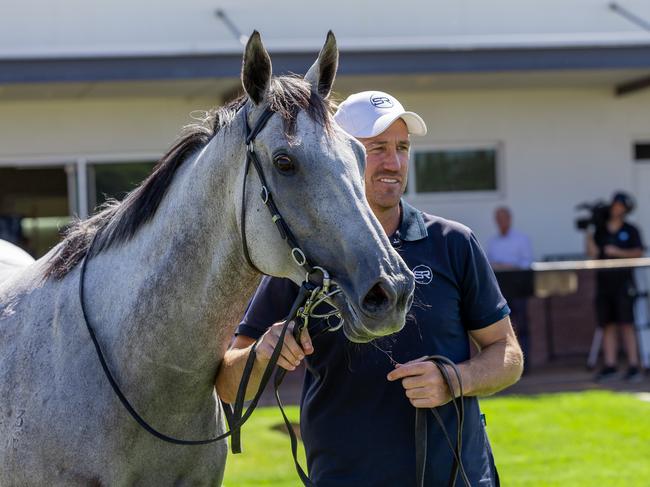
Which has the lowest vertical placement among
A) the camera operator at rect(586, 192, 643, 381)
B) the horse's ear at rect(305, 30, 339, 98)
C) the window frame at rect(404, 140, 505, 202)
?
the camera operator at rect(586, 192, 643, 381)

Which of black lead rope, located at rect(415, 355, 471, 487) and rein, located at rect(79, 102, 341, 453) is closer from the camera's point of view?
rein, located at rect(79, 102, 341, 453)

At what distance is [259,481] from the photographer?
6.64 metres

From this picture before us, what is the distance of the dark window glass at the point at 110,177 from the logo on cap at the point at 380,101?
338 inches

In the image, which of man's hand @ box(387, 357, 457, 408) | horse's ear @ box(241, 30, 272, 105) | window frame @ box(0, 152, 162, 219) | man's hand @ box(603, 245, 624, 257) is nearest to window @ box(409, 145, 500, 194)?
man's hand @ box(603, 245, 624, 257)

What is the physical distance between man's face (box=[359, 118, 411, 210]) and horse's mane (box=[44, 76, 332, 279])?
40 centimetres

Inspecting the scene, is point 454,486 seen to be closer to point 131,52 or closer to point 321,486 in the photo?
point 321,486

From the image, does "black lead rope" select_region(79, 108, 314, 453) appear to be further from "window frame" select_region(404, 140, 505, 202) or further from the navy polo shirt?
"window frame" select_region(404, 140, 505, 202)

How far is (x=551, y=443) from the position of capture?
7.64 meters

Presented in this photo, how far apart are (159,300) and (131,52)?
756cm

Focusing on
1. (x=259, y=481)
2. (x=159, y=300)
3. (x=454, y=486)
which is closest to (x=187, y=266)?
(x=159, y=300)

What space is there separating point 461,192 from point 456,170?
277mm

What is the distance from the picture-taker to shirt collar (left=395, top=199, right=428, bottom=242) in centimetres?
324

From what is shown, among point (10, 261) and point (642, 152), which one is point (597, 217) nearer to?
point (642, 152)

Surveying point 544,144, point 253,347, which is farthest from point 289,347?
point 544,144
